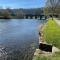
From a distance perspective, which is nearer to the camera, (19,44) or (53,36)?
(53,36)

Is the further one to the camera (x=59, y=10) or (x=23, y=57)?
(x=59, y=10)

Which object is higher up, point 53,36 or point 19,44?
point 53,36

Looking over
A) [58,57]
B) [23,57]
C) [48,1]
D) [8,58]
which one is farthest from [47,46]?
[48,1]

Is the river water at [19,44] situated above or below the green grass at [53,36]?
below

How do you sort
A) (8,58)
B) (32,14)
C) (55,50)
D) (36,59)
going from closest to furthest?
(36,59)
(55,50)
(8,58)
(32,14)

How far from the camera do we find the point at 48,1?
58.2 meters

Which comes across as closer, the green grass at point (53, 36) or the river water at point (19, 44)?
the river water at point (19, 44)

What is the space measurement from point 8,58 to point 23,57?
2.98 feet

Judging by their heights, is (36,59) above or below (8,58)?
above

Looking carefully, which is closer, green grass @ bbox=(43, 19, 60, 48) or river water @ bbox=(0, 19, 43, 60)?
river water @ bbox=(0, 19, 43, 60)

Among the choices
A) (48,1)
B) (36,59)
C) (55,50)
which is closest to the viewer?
(36,59)

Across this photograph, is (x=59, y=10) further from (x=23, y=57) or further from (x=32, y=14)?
(x=32, y=14)

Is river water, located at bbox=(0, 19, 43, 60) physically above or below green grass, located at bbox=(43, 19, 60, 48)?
below

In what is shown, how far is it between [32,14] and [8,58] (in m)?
115
